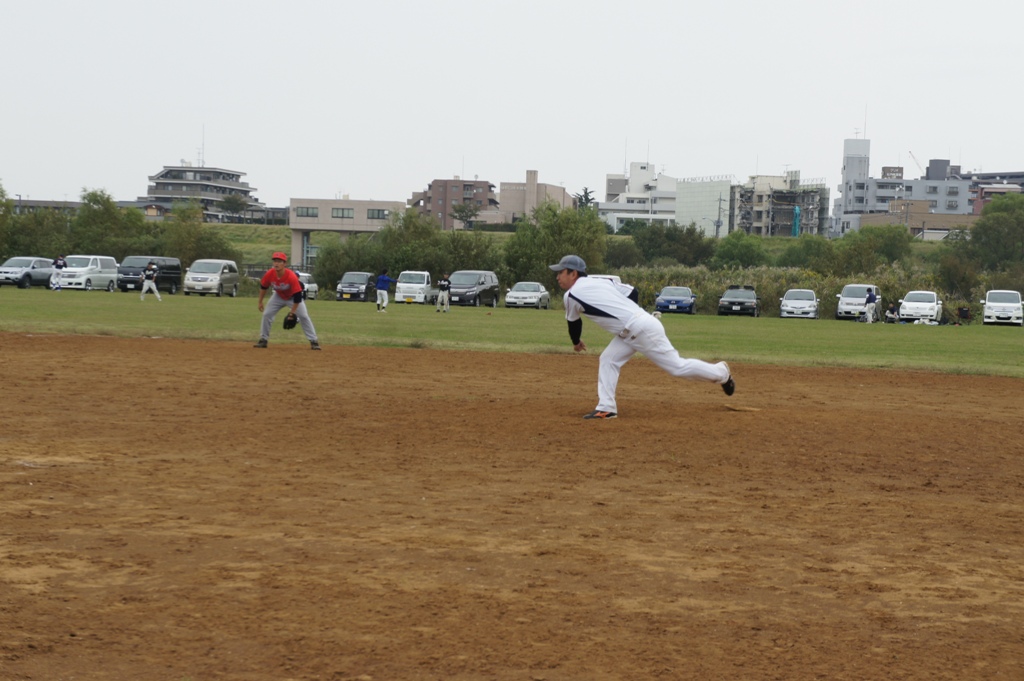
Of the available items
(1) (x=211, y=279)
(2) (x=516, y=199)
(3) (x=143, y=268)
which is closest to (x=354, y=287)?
(1) (x=211, y=279)

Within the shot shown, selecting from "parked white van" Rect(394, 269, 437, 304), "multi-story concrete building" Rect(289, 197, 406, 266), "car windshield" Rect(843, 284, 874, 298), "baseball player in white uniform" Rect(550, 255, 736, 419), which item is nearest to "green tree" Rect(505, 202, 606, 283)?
"parked white van" Rect(394, 269, 437, 304)

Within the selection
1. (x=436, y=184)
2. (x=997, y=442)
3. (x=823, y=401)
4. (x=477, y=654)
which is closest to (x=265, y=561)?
(x=477, y=654)

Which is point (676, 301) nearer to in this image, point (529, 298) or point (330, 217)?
point (529, 298)

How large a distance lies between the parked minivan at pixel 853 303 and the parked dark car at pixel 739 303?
143 inches

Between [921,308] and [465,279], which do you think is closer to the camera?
[921,308]

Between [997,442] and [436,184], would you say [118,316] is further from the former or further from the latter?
[436,184]

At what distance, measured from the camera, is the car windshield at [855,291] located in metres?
50.8

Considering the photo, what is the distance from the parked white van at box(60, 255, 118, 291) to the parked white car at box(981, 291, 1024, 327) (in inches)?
1607

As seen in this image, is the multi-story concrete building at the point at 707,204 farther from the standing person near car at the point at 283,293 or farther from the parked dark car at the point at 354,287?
the standing person near car at the point at 283,293

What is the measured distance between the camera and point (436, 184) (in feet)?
604

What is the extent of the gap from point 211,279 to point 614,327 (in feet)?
155

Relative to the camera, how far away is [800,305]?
50.8m

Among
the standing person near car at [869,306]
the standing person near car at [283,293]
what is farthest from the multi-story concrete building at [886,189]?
the standing person near car at [283,293]

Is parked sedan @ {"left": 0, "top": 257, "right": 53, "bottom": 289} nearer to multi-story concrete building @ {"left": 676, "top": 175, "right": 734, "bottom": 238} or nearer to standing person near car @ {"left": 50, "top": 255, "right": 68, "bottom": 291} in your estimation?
standing person near car @ {"left": 50, "top": 255, "right": 68, "bottom": 291}
